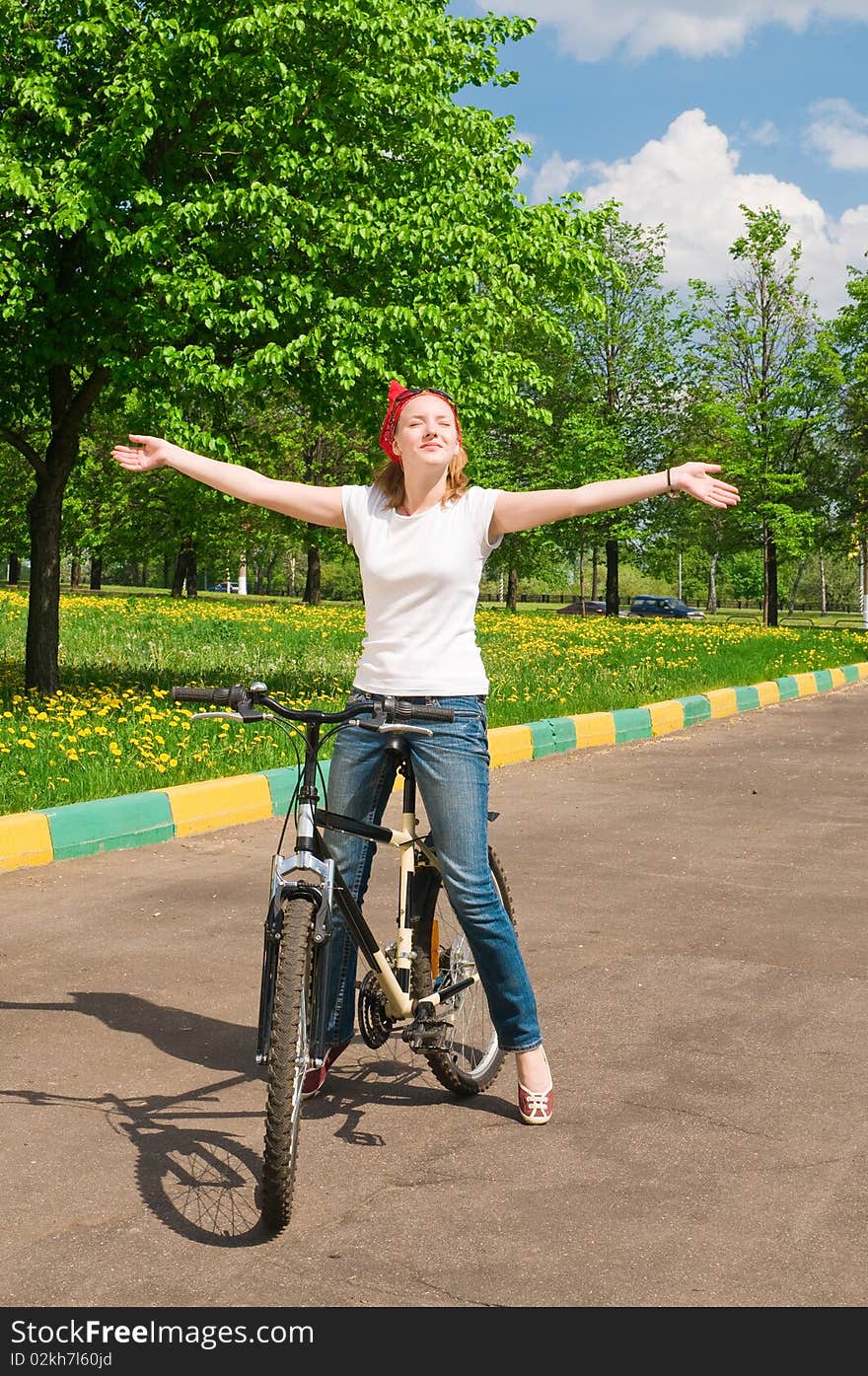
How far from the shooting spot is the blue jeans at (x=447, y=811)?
3.96 metres

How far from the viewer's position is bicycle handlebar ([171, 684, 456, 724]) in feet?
11.7

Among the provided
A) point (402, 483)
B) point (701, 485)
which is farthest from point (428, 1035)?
point (701, 485)

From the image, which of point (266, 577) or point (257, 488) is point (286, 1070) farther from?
point (266, 577)

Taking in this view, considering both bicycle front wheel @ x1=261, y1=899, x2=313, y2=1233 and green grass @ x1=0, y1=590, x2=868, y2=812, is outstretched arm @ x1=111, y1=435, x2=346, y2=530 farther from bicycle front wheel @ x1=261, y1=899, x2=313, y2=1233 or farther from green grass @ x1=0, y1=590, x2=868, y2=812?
green grass @ x1=0, y1=590, x2=868, y2=812

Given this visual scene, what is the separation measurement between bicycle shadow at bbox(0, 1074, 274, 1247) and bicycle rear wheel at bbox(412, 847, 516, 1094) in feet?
1.89

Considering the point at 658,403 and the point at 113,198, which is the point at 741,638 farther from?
the point at 658,403

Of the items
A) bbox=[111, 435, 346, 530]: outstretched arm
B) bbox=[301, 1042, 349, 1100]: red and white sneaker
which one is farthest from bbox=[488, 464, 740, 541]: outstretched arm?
bbox=[301, 1042, 349, 1100]: red and white sneaker

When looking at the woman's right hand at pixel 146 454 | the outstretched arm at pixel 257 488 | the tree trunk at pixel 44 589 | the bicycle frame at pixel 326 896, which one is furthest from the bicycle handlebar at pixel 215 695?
the tree trunk at pixel 44 589

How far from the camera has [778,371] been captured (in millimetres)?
41000

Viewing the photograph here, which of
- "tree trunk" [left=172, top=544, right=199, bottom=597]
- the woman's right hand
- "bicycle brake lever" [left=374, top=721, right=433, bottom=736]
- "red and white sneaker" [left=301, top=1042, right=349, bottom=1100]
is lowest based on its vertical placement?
"red and white sneaker" [left=301, top=1042, right=349, bottom=1100]

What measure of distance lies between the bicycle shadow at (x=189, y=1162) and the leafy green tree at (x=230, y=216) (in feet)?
26.5

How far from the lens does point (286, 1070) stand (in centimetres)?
345
